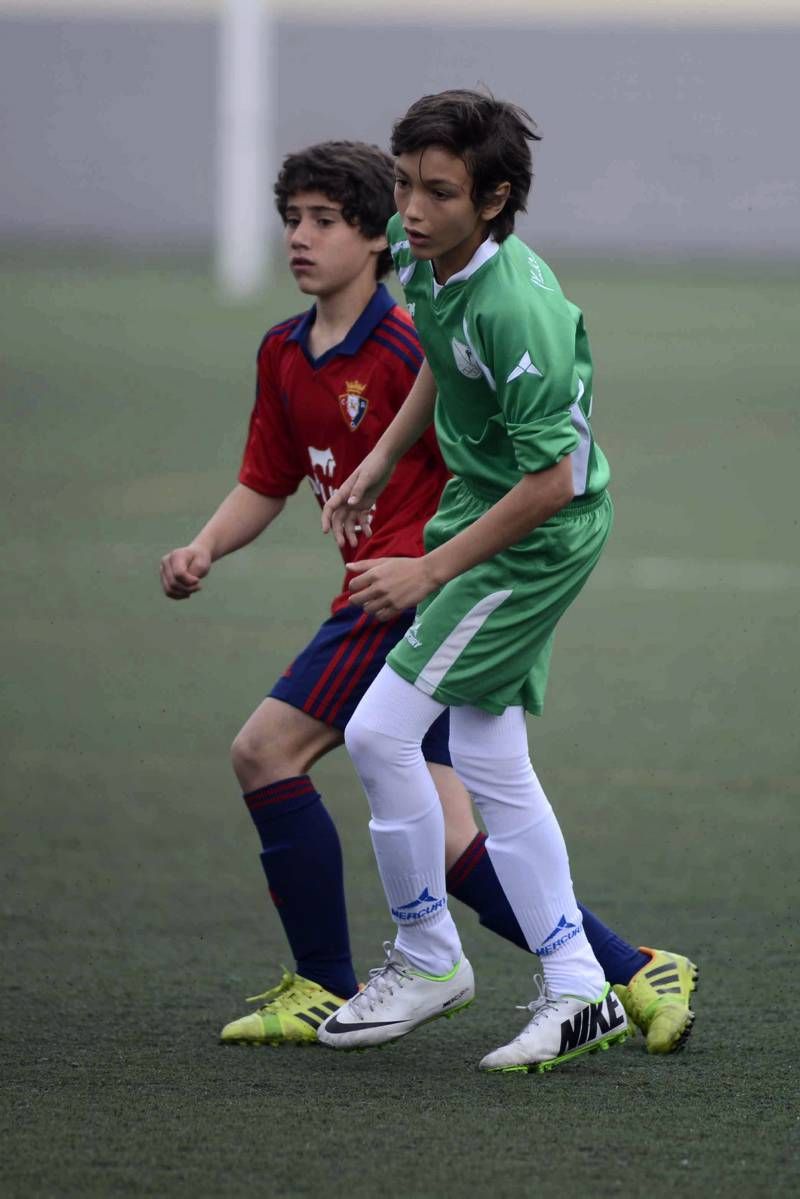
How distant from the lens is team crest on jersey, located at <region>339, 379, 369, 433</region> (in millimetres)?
3625

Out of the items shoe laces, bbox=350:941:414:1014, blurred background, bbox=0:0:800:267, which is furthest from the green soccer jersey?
blurred background, bbox=0:0:800:267

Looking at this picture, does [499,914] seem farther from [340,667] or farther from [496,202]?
[496,202]

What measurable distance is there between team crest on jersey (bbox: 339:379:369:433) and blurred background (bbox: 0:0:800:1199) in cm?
117

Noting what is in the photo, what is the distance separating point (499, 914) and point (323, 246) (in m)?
1.32

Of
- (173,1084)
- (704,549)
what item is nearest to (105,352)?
(704,549)

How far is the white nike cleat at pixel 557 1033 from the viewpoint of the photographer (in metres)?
3.17

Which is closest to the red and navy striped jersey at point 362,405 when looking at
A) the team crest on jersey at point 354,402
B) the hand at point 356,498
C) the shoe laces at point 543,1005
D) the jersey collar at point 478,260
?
the team crest on jersey at point 354,402

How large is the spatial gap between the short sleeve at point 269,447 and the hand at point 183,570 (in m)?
0.26

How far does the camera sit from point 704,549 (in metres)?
9.83

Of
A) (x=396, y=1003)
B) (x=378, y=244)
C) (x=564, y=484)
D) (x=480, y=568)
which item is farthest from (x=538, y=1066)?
(x=378, y=244)

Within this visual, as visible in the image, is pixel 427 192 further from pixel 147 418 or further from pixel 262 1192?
pixel 147 418

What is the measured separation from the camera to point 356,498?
338cm

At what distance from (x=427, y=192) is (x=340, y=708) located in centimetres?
99

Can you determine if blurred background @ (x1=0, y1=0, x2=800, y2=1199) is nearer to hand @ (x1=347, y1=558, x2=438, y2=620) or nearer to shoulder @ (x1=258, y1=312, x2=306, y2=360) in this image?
hand @ (x1=347, y1=558, x2=438, y2=620)
